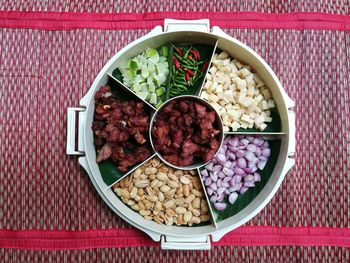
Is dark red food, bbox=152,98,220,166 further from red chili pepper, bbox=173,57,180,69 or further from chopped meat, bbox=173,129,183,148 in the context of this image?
red chili pepper, bbox=173,57,180,69

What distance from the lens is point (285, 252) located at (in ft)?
4.34

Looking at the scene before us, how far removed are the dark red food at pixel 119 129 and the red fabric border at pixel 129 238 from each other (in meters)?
0.29

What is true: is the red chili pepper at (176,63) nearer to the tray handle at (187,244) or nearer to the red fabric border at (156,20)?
the red fabric border at (156,20)

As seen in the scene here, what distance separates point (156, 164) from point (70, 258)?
1.60 ft

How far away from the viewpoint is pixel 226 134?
1.24 m

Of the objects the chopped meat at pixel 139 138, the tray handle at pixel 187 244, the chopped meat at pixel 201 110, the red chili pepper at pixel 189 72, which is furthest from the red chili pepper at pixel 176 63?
the tray handle at pixel 187 244

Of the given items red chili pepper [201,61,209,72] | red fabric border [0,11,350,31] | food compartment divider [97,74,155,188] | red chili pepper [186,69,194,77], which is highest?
red fabric border [0,11,350,31]

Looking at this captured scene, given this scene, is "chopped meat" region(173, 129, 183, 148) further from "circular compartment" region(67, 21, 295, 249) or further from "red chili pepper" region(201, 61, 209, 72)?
"red chili pepper" region(201, 61, 209, 72)

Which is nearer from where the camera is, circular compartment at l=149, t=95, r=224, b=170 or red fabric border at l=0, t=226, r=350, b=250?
circular compartment at l=149, t=95, r=224, b=170

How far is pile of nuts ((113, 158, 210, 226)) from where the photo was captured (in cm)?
123

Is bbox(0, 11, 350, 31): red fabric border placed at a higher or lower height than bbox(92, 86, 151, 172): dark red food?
higher

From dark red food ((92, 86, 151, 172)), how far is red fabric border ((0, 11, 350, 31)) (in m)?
0.31

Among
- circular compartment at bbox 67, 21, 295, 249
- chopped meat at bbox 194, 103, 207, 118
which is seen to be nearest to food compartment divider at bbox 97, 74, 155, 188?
circular compartment at bbox 67, 21, 295, 249

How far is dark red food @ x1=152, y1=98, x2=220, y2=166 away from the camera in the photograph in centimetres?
119
